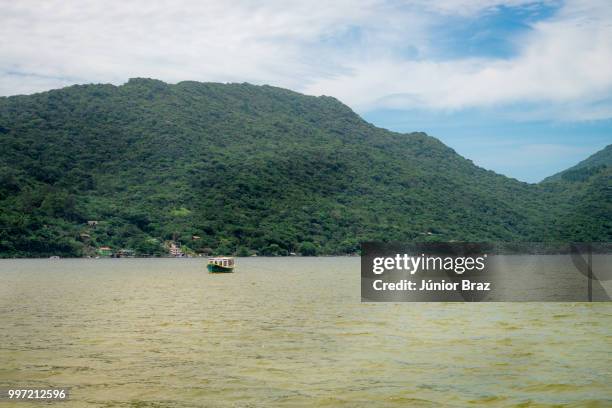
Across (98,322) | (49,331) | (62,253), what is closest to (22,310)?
(98,322)

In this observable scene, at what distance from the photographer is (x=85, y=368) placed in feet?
80.8

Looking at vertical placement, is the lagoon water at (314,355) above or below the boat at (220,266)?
above

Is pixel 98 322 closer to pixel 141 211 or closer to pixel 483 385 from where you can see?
pixel 483 385

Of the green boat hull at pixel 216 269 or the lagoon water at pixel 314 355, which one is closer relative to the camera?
the lagoon water at pixel 314 355

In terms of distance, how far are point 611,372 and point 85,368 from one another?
1790cm

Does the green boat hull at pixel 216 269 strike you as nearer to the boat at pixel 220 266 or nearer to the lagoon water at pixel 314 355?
the boat at pixel 220 266

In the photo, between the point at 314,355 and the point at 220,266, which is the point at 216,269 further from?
the point at 314,355

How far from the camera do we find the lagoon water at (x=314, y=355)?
2042 centimetres

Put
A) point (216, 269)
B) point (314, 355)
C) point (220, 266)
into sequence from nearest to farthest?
point (314, 355), point (216, 269), point (220, 266)

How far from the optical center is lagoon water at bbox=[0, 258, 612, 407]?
67.0 feet

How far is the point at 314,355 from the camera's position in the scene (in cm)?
2719

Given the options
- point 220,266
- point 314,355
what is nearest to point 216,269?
point 220,266

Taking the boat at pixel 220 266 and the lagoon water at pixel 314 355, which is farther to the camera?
the boat at pixel 220 266

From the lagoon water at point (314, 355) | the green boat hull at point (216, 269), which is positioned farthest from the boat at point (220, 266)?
the lagoon water at point (314, 355)
